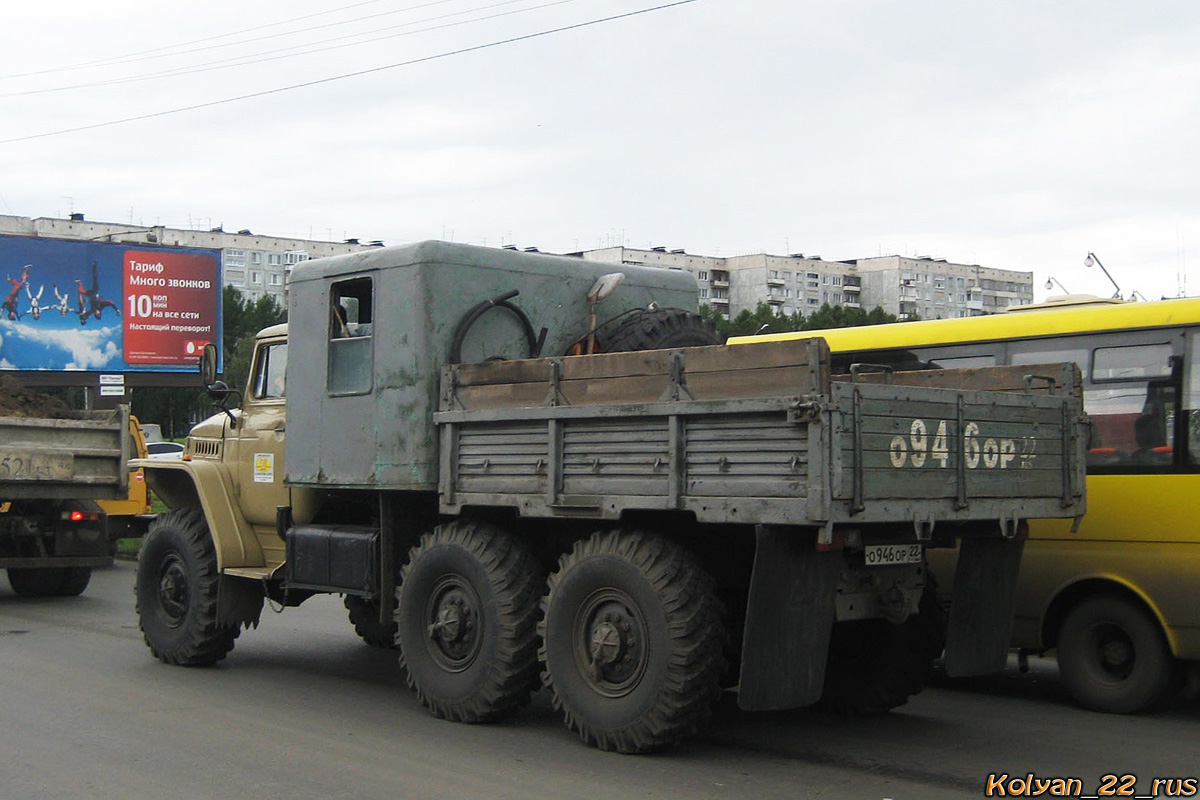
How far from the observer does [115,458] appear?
1468cm

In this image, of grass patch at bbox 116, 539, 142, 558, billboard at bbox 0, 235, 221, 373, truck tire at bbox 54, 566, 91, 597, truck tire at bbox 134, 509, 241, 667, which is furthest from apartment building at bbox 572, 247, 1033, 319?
truck tire at bbox 134, 509, 241, 667

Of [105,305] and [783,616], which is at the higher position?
[105,305]

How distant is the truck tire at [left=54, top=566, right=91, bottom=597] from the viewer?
1489 cm

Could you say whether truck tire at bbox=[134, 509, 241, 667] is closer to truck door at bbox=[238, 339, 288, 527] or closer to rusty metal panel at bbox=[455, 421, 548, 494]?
truck door at bbox=[238, 339, 288, 527]

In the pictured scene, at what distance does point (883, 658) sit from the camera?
8148mm

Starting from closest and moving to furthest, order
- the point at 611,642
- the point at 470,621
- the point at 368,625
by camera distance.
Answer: the point at 611,642 → the point at 470,621 → the point at 368,625

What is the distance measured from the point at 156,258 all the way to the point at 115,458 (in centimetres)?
2560

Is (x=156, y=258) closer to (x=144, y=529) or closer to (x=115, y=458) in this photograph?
(x=115, y=458)

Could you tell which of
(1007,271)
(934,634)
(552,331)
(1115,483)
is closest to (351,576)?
(552,331)

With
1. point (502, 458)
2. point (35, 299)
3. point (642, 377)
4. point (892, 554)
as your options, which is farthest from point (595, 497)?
point (35, 299)

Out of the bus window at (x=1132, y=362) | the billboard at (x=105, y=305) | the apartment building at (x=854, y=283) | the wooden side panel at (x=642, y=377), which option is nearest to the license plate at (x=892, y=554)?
the wooden side panel at (x=642, y=377)

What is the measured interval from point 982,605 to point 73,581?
10964mm

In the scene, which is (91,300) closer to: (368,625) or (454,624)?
(368,625)

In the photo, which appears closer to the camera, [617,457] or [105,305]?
[617,457]
